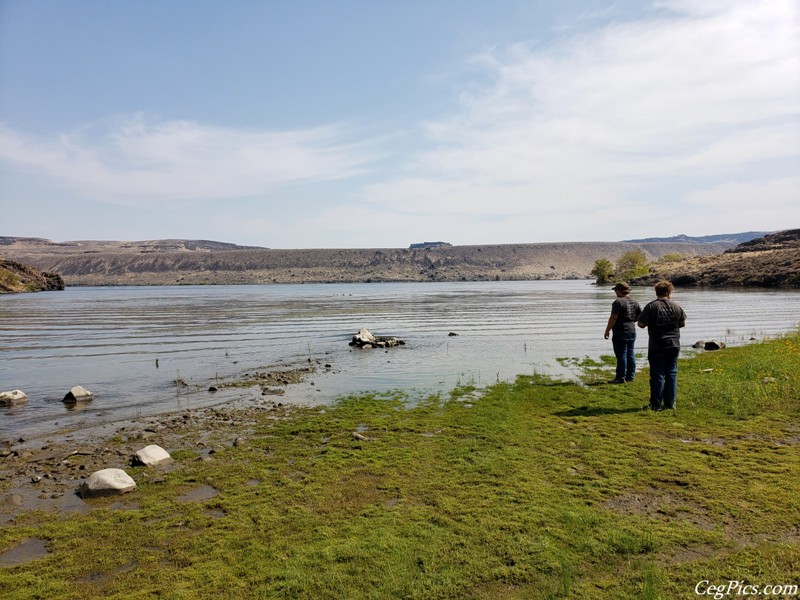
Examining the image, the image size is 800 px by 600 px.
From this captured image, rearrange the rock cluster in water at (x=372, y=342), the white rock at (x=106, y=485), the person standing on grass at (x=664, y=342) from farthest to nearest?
the rock cluster in water at (x=372, y=342)
the person standing on grass at (x=664, y=342)
the white rock at (x=106, y=485)

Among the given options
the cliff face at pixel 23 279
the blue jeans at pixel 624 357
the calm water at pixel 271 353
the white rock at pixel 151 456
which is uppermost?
the cliff face at pixel 23 279

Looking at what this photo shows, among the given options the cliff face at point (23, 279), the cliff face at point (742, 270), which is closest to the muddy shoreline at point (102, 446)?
the cliff face at point (742, 270)

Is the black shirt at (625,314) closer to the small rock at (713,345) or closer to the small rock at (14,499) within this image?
the small rock at (713,345)

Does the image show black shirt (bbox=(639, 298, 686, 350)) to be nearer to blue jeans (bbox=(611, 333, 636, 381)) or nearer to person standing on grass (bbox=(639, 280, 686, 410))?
person standing on grass (bbox=(639, 280, 686, 410))

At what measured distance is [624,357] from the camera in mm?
13984

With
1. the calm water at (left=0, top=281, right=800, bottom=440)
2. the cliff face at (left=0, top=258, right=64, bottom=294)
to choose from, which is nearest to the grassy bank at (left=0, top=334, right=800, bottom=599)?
the calm water at (left=0, top=281, right=800, bottom=440)

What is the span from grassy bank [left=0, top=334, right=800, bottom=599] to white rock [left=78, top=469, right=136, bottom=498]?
212mm

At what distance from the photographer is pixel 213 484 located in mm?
7457

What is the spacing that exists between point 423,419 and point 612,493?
191 inches

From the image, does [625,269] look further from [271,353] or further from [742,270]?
[271,353]

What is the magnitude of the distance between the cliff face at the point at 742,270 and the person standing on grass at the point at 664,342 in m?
69.7

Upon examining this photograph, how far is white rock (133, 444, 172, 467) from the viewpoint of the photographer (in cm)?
844

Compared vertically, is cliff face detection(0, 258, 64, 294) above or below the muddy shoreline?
above

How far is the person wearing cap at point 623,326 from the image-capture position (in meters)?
13.3
